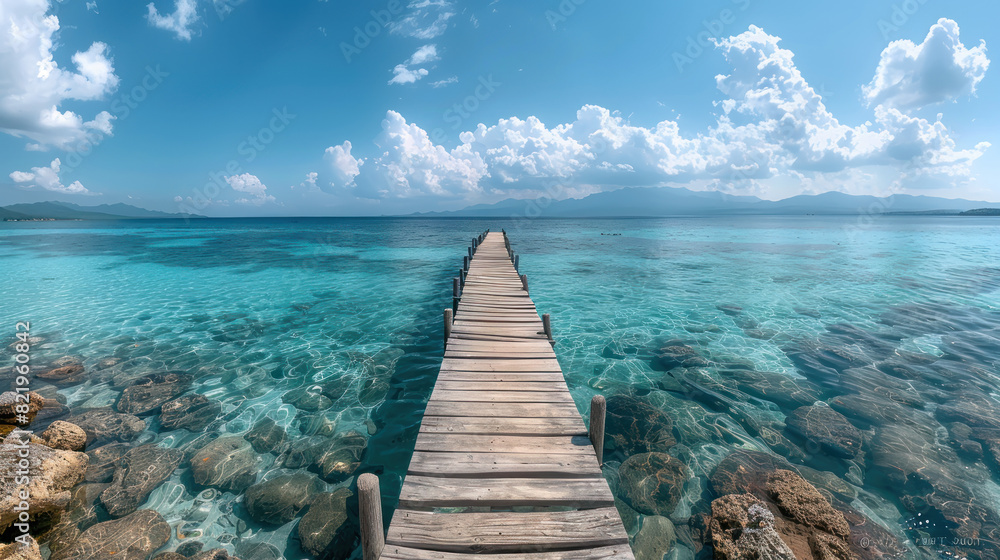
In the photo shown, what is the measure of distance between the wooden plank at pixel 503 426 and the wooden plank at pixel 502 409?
0.35 feet

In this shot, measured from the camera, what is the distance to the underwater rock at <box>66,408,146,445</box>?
7754 millimetres

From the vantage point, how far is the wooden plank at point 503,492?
4401 millimetres

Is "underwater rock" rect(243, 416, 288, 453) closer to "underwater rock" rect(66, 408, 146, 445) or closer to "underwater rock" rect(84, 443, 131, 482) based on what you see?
"underwater rock" rect(84, 443, 131, 482)

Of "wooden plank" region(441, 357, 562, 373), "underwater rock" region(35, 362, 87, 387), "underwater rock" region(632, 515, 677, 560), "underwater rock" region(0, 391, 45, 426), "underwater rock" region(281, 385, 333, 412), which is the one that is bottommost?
"underwater rock" region(632, 515, 677, 560)

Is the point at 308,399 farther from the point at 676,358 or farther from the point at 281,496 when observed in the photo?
the point at 676,358

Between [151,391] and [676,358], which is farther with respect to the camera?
[676,358]

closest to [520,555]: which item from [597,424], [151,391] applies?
[597,424]

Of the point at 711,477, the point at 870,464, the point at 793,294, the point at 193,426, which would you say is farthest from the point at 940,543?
the point at 793,294

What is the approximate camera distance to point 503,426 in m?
5.77

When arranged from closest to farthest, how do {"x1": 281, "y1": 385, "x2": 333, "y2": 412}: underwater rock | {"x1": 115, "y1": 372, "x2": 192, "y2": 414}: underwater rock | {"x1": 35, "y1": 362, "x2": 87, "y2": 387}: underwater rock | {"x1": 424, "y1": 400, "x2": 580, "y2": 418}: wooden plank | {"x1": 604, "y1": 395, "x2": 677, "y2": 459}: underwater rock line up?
{"x1": 424, "y1": 400, "x2": 580, "y2": 418}: wooden plank < {"x1": 604, "y1": 395, "x2": 677, "y2": 459}: underwater rock < {"x1": 115, "y1": 372, "x2": 192, "y2": 414}: underwater rock < {"x1": 281, "y1": 385, "x2": 333, "y2": 412}: underwater rock < {"x1": 35, "y1": 362, "x2": 87, "y2": 387}: underwater rock

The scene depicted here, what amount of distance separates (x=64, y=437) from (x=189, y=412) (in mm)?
1945

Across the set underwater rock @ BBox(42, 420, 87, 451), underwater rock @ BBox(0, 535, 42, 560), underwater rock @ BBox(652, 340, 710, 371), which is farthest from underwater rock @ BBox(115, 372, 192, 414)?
underwater rock @ BBox(652, 340, 710, 371)

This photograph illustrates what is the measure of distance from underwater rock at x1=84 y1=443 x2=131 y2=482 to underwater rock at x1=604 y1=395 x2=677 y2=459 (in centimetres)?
970

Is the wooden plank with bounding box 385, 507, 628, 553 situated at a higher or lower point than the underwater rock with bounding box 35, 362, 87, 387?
higher
